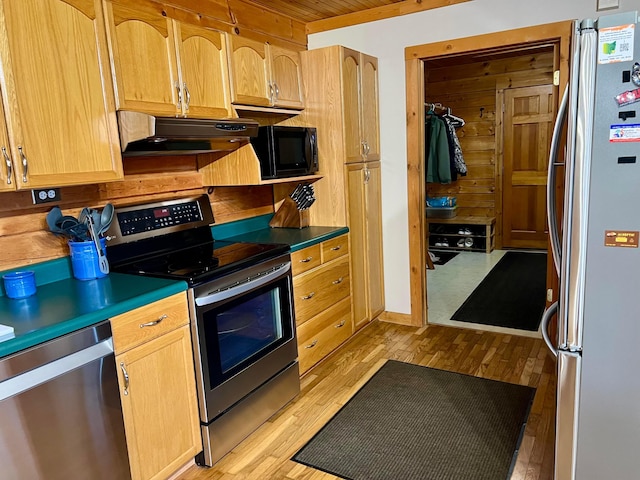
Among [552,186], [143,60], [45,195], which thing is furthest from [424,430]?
[143,60]

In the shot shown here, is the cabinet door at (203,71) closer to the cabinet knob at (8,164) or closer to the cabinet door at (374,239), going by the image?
the cabinet knob at (8,164)

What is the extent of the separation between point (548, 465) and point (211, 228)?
7.11 ft

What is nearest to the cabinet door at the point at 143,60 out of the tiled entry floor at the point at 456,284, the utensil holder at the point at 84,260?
the utensil holder at the point at 84,260

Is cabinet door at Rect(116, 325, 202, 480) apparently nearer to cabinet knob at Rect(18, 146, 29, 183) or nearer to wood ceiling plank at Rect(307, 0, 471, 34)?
cabinet knob at Rect(18, 146, 29, 183)

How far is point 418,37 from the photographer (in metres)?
3.39


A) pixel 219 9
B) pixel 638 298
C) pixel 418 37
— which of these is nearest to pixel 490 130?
pixel 418 37

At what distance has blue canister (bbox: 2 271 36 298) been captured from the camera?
6.13 ft

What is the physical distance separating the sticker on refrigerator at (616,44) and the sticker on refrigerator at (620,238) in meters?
0.53

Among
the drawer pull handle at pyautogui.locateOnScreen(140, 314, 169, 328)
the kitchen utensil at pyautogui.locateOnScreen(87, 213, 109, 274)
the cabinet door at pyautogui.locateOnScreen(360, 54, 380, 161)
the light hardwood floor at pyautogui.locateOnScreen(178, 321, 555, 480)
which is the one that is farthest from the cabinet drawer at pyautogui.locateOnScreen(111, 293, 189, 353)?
the cabinet door at pyautogui.locateOnScreen(360, 54, 380, 161)

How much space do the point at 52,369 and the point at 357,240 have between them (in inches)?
89.6

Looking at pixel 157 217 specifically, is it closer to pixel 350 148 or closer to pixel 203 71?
pixel 203 71

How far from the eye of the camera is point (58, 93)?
1825mm

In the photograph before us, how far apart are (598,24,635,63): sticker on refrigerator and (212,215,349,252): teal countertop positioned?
173cm

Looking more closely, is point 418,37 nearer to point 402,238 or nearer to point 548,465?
point 402,238
